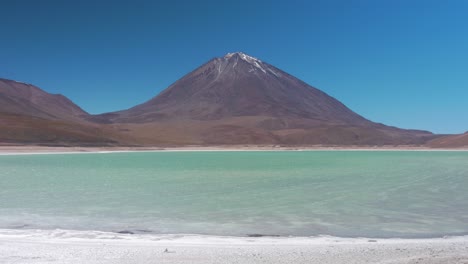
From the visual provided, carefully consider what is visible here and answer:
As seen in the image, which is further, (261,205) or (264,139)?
(264,139)

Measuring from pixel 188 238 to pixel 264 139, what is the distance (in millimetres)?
126269

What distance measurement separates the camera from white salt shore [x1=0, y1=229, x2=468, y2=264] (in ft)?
25.7

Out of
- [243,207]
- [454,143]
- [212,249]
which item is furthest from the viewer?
[454,143]

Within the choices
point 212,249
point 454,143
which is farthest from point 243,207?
point 454,143

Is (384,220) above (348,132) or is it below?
below

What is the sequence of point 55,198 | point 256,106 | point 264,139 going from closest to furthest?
point 55,198 < point 264,139 < point 256,106

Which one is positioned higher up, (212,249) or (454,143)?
(454,143)

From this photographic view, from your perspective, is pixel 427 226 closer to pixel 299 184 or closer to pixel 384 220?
pixel 384 220

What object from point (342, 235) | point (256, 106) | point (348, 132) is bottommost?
point (342, 235)

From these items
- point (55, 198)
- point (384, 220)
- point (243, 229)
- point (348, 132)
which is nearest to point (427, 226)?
point (384, 220)

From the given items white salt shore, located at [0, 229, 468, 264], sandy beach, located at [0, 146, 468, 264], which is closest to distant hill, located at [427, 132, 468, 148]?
sandy beach, located at [0, 146, 468, 264]

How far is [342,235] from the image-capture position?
10.7m

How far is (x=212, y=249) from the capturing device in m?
8.74

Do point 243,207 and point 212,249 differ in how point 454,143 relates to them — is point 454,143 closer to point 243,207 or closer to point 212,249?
point 243,207
